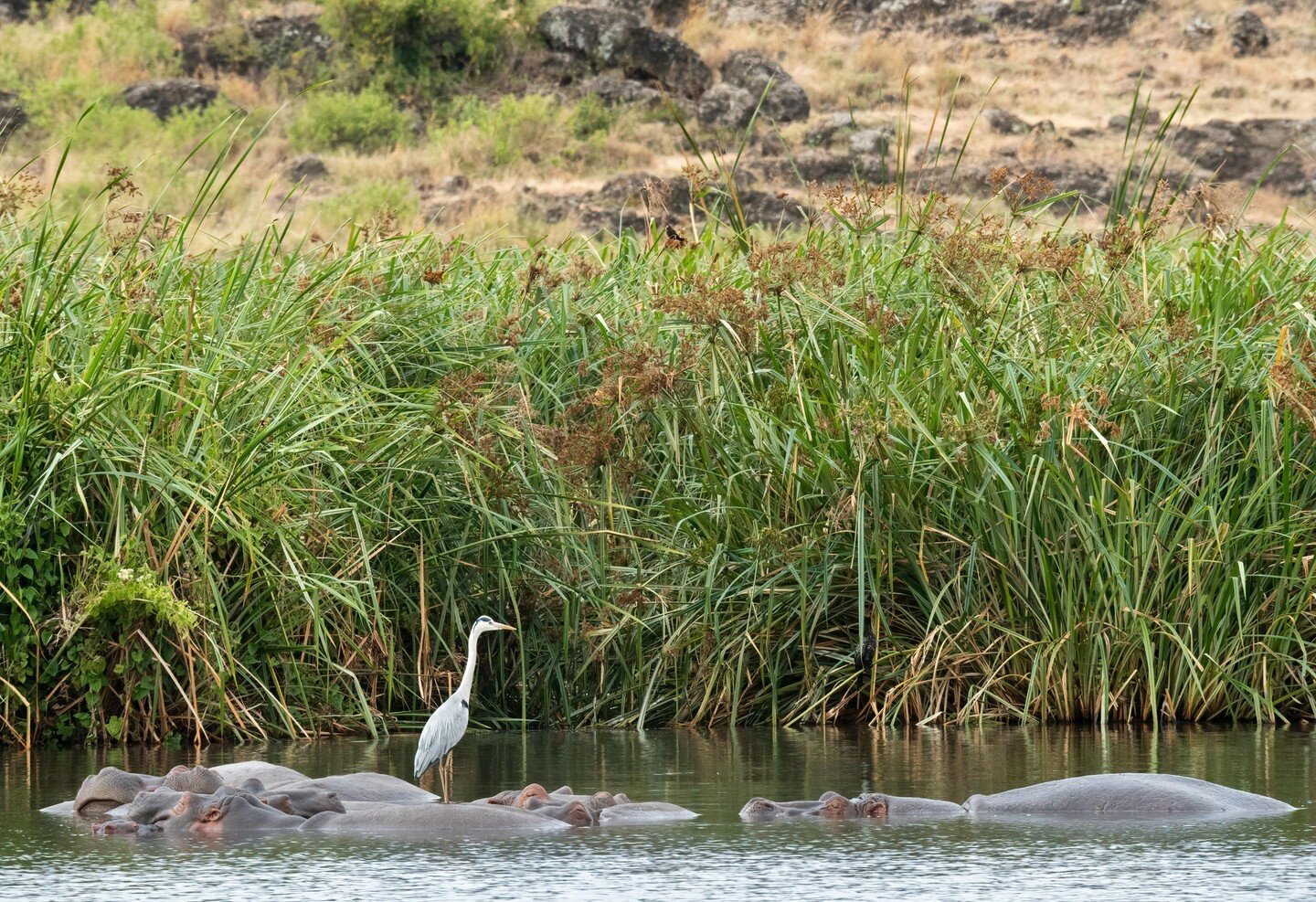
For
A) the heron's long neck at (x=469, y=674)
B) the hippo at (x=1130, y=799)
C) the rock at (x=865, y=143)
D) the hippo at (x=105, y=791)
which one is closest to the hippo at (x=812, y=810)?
the hippo at (x=1130, y=799)

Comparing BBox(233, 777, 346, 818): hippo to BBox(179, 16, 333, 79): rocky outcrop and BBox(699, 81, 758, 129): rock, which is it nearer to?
BBox(699, 81, 758, 129): rock

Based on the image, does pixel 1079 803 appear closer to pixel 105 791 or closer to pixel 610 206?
pixel 105 791

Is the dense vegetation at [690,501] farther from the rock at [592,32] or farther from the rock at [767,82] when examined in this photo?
the rock at [592,32]

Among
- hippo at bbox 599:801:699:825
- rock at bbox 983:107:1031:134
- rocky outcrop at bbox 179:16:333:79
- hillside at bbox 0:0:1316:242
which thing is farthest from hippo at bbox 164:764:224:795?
rocky outcrop at bbox 179:16:333:79

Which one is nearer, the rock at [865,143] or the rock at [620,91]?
the rock at [865,143]

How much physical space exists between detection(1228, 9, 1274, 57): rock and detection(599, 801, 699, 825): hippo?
1871 inches

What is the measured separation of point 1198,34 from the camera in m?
50.3

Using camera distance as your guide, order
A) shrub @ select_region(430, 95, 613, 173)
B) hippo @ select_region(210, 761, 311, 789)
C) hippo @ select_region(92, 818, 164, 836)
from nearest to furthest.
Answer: hippo @ select_region(92, 818, 164, 836)
hippo @ select_region(210, 761, 311, 789)
shrub @ select_region(430, 95, 613, 173)

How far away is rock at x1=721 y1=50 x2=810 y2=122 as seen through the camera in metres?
43.1

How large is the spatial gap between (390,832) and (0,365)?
10.5ft

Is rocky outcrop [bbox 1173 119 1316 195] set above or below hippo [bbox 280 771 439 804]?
above

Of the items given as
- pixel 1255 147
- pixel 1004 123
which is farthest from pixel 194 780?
pixel 1255 147

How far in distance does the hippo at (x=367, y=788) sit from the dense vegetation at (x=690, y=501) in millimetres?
1546

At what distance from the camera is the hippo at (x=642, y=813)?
18.0 feet
